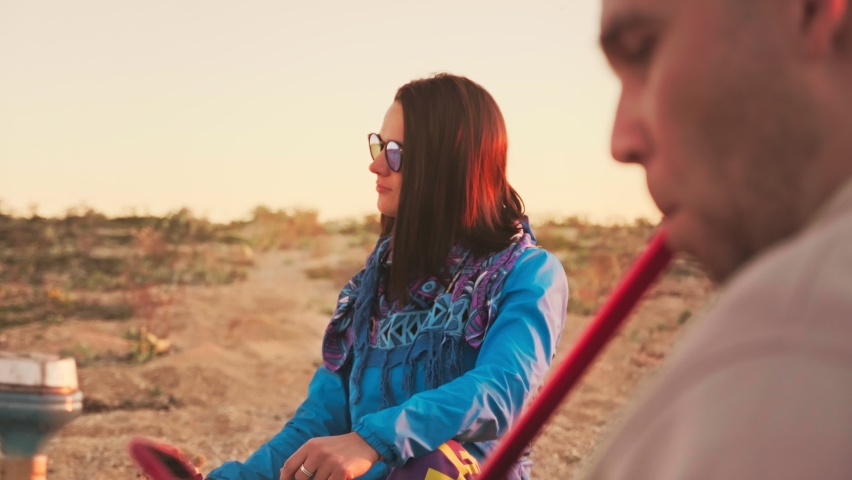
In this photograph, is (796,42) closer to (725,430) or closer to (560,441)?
(725,430)

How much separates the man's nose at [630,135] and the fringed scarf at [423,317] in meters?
1.82

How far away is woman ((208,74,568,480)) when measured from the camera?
2318 millimetres

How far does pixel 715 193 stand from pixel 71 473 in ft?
18.8

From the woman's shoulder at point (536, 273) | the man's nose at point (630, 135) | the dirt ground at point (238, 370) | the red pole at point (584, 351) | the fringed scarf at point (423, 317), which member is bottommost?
the dirt ground at point (238, 370)

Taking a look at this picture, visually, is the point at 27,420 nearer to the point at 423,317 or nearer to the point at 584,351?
the point at 423,317

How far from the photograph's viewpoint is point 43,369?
1742mm

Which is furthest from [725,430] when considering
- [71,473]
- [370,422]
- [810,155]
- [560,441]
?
[560,441]

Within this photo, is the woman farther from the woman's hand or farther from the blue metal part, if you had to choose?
the blue metal part

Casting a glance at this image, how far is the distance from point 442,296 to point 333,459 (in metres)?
0.68

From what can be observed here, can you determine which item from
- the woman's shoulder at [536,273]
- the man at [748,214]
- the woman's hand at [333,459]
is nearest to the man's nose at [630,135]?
the man at [748,214]

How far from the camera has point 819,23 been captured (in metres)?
0.48

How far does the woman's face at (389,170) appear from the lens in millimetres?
2709

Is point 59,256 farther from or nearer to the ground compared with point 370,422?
nearer to the ground

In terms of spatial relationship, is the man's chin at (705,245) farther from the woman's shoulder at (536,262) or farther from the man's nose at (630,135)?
the woman's shoulder at (536,262)
